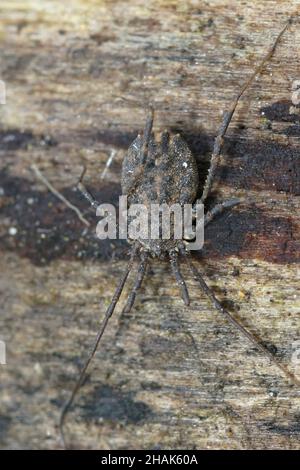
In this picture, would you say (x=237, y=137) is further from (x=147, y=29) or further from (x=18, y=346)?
(x=18, y=346)

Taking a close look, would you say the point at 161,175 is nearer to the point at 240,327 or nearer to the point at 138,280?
the point at 138,280

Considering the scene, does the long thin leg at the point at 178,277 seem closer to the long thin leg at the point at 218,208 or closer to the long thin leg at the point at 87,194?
the long thin leg at the point at 218,208

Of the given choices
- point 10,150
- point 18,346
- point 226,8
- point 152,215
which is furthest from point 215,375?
point 226,8

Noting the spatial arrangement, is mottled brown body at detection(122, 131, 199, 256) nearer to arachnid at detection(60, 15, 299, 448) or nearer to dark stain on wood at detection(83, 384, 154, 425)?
arachnid at detection(60, 15, 299, 448)

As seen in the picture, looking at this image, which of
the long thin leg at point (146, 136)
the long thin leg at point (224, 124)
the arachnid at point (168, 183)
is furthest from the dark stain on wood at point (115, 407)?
the long thin leg at point (146, 136)

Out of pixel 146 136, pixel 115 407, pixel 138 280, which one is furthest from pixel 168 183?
pixel 115 407

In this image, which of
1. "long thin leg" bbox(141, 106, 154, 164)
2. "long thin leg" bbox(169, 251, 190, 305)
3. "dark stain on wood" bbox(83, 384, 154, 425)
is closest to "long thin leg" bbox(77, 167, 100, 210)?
"long thin leg" bbox(141, 106, 154, 164)
